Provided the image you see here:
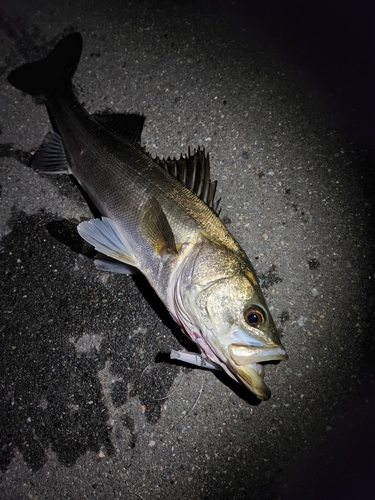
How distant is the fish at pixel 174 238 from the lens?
79.4 inches

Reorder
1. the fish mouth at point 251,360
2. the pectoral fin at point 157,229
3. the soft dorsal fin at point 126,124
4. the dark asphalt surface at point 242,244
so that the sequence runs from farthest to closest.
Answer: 1. the soft dorsal fin at point 126,124
2. the dark asphalt surface at point 242,244
3. the pectoral fin at point 157,229
4. the fish mouth at point 251,360

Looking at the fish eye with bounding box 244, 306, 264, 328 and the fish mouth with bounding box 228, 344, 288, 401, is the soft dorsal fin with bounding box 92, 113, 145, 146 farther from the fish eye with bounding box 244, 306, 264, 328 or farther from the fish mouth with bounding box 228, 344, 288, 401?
the fish mouth with bounding box 228, 344, 288, 401

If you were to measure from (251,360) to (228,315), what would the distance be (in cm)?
29

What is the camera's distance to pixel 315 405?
265 centimetres

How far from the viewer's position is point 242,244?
2854mm

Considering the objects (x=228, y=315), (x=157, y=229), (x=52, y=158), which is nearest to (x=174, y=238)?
(x=157, y=229)

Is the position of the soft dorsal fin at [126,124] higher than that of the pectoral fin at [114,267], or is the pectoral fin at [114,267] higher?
the soft dorsal fin at [126,124]

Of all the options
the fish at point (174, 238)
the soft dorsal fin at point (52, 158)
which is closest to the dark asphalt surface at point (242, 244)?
the soft dorsal fin at point (52, 158)

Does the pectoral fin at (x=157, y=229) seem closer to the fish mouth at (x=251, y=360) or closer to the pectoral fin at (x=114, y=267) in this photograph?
the pectoral fin at (x=114, y=267)

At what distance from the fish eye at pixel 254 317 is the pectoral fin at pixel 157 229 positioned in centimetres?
61

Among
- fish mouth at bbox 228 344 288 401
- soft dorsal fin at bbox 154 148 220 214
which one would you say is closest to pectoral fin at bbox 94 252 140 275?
soft dorsal fin at bbox 154 148 220 214

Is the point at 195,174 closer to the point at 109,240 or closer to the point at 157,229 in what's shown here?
the point at 157,229

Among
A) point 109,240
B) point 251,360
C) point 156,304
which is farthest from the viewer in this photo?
point 156,304

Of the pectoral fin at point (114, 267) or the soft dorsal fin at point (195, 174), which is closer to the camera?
the soft dorsal fin at point (195, 174)
